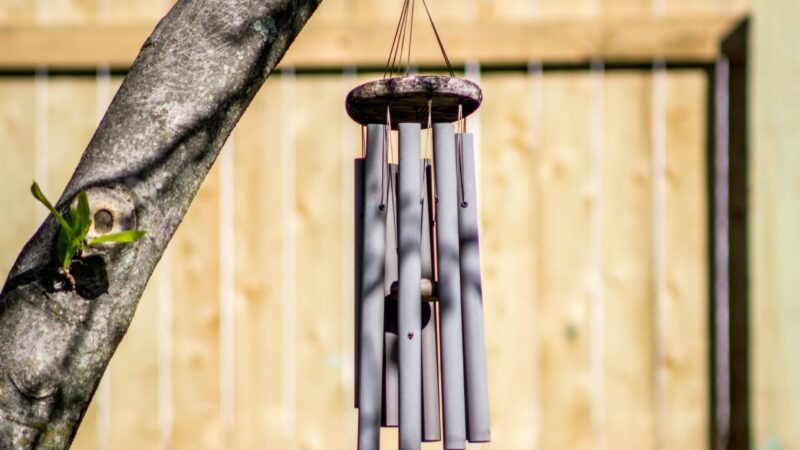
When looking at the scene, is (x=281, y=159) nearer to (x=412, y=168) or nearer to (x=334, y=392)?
(x=334, y=392)

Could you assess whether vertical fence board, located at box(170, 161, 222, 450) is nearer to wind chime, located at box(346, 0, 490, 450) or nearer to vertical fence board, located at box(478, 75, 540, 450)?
vertical fence board, located at box(478, 75, 540, 450)

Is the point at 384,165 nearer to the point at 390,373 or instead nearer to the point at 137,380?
the point at 390,373

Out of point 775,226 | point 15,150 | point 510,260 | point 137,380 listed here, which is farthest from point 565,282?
point 15,150

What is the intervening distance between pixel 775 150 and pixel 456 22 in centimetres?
102

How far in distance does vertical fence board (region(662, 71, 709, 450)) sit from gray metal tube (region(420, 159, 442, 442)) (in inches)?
44.5

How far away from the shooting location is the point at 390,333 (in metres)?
1.69

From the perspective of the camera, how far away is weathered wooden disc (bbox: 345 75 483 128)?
5.11 feet

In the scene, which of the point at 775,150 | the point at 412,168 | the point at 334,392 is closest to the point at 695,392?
the point at 775,150

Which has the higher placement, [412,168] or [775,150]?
[775,150]

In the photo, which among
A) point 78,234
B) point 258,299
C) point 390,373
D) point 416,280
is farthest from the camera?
point 258,299

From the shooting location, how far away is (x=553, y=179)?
267 centimetres

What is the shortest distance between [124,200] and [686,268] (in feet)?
6.50

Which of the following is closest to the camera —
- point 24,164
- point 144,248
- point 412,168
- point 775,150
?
point 144,248

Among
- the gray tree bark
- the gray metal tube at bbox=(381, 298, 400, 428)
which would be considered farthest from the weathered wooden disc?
the gray tree bark
